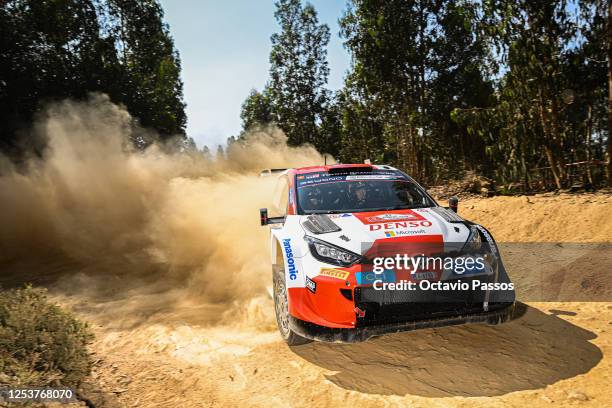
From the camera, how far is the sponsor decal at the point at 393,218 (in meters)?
4.09

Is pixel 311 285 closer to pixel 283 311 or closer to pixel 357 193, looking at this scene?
pixel 283 311

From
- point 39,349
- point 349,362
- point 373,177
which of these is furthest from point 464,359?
point 39,349

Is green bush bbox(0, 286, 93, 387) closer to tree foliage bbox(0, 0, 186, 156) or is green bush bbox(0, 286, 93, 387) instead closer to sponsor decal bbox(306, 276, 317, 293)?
sponsor decal bbox(306, 276, 317, 293)

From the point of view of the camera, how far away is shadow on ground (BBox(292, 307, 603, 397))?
3406 millimetres

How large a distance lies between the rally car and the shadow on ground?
41cm

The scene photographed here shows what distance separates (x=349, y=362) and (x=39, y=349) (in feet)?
9.13

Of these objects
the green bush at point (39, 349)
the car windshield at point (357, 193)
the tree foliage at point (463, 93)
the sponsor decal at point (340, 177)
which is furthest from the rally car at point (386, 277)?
the tree foliage at point (463, 93)

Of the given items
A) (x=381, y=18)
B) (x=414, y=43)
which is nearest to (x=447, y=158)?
(x=414, y=43)

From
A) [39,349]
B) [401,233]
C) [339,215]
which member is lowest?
[39,349]

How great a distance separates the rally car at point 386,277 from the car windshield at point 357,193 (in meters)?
0.51

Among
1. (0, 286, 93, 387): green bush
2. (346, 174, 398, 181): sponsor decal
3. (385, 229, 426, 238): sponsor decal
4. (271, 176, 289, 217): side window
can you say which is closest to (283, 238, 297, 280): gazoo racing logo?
(385, 229, 426, 238): sponsor decal

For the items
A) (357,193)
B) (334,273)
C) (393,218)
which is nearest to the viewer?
(334,273)

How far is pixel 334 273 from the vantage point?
357cm

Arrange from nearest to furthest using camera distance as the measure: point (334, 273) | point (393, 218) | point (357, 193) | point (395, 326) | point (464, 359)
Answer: point (395, 326)
point (334, 273)
point (464, 359)
point (393, 218)
point (357, 193)
